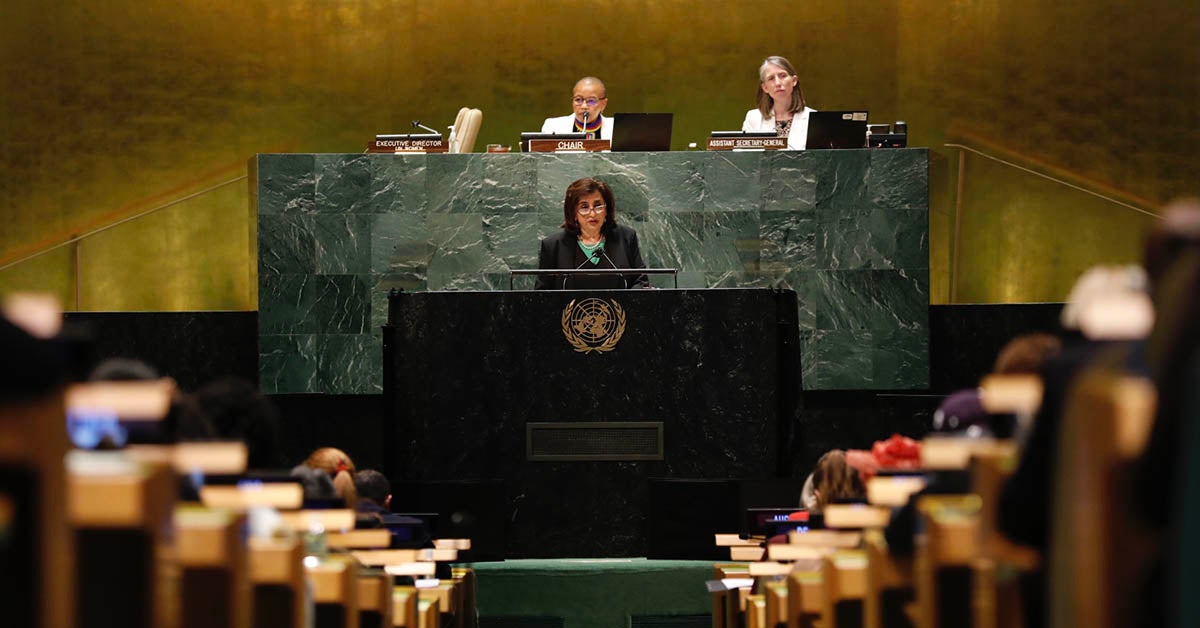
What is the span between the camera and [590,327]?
23.4ft

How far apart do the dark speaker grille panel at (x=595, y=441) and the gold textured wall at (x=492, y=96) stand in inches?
168

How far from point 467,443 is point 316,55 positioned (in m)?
5.37

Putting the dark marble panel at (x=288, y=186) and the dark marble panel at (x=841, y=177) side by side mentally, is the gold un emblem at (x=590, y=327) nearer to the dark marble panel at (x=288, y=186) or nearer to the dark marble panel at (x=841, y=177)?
the dark marble panel at (x=841, y=177)

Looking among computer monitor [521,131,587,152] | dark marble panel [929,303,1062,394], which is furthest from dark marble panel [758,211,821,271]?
computer monitor [521,131,587,152]

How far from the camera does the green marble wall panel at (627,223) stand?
852 centimetres

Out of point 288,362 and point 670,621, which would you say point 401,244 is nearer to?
point 288,362

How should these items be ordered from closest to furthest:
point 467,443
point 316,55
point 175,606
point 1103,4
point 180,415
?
point 175,606
point 180,415
point 467,443
point 1103,4
point 316,55

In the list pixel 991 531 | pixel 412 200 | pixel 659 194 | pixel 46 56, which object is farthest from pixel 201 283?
pixel 991 531

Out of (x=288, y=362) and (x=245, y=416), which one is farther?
(x=288, y=362)

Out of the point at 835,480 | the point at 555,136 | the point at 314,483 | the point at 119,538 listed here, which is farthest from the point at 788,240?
the point at 119,538

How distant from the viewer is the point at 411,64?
11656 mm

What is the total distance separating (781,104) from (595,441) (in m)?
3.06

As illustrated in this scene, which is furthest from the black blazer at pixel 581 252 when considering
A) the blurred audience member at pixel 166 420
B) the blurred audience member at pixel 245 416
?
the blurred audience member at pixel 166 420

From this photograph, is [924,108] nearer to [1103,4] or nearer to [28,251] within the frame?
[1103,4]
